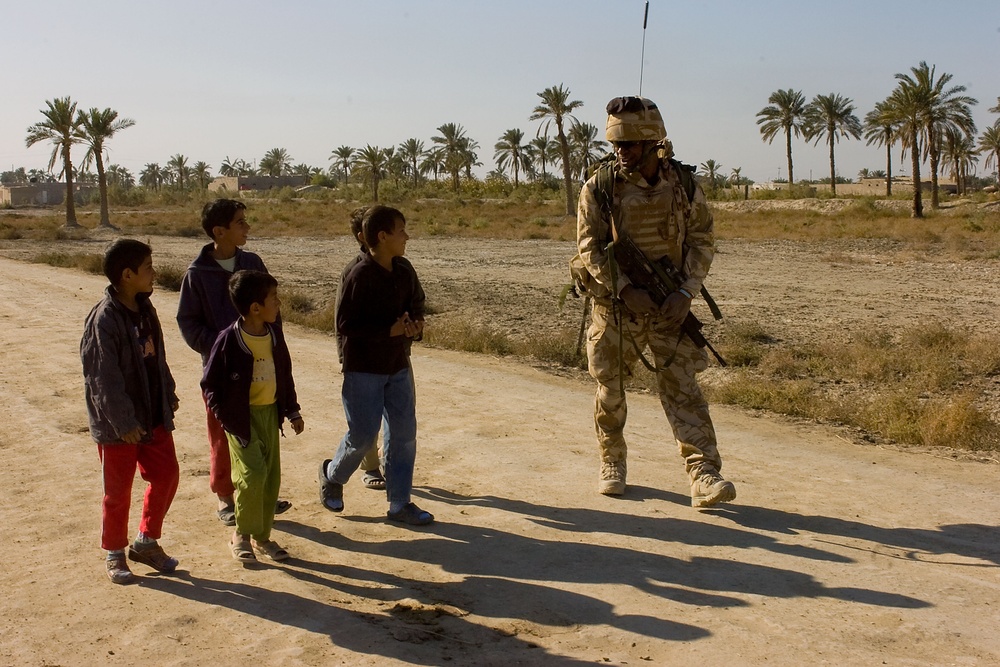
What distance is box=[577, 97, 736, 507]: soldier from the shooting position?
5.43 m

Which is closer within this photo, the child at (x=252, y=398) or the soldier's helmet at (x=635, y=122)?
the child at (x=252, y=398)

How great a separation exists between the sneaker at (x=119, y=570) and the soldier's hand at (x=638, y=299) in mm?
2836

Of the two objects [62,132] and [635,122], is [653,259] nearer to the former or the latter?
[635,122]

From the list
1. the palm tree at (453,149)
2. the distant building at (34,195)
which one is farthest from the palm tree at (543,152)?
the distant building at (34,195)

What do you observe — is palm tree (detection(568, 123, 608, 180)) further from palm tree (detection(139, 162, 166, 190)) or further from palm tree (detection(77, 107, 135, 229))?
palm tree (detection(139, 162, 166, 190))

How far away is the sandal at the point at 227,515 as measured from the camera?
5.30 meters

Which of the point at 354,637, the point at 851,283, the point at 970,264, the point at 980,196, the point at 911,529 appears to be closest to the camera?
the point at 354,637

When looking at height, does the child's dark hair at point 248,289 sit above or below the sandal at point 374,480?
above

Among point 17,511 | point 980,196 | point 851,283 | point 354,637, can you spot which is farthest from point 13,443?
point 980,196

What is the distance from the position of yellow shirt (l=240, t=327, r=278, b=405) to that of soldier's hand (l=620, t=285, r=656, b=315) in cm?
193

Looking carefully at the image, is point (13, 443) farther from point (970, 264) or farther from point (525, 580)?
point (970, 264)

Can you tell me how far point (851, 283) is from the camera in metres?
19.1

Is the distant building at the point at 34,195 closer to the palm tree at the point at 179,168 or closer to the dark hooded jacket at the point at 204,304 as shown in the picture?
the palm tree at the point at 179,168

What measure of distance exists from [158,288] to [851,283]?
12763 millimetres
